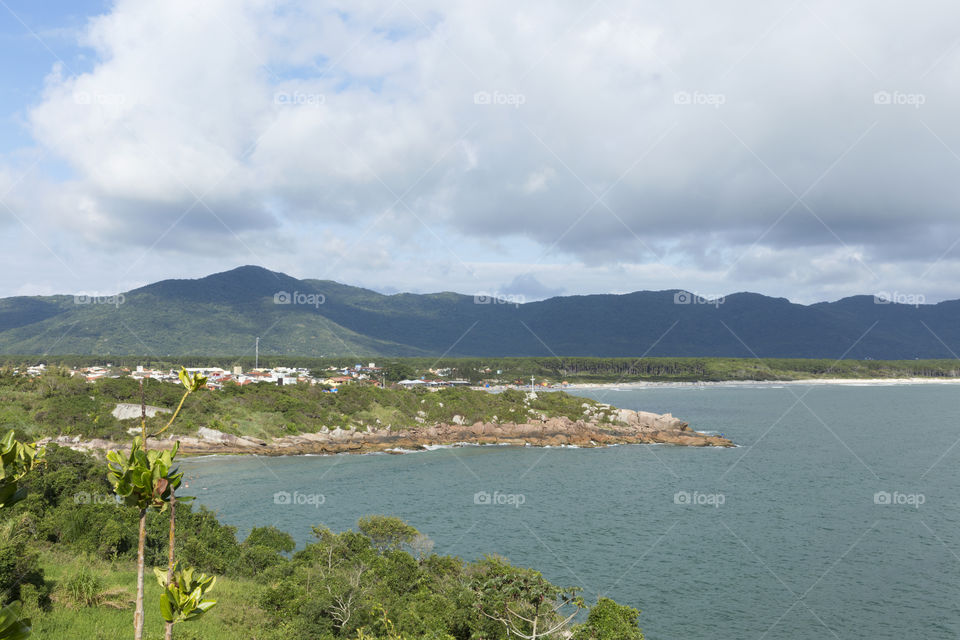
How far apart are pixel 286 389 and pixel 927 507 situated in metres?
68.8

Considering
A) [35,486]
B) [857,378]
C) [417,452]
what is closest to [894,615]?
[35,486]

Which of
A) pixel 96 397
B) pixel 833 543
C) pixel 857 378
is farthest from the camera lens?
pixel 857 378

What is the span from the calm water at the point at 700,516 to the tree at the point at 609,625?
579cm

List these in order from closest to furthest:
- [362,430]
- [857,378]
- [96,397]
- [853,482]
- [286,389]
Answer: [853,482] → [96,397] → [362,430] → [286,389] → [857,378]

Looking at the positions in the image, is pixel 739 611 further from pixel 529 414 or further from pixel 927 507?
pixel 529 414

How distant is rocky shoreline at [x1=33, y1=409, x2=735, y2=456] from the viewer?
5909 centimetres

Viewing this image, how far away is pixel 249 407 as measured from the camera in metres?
67.9

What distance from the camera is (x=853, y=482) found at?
4478 cm

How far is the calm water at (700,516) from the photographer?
23750 millimetres
